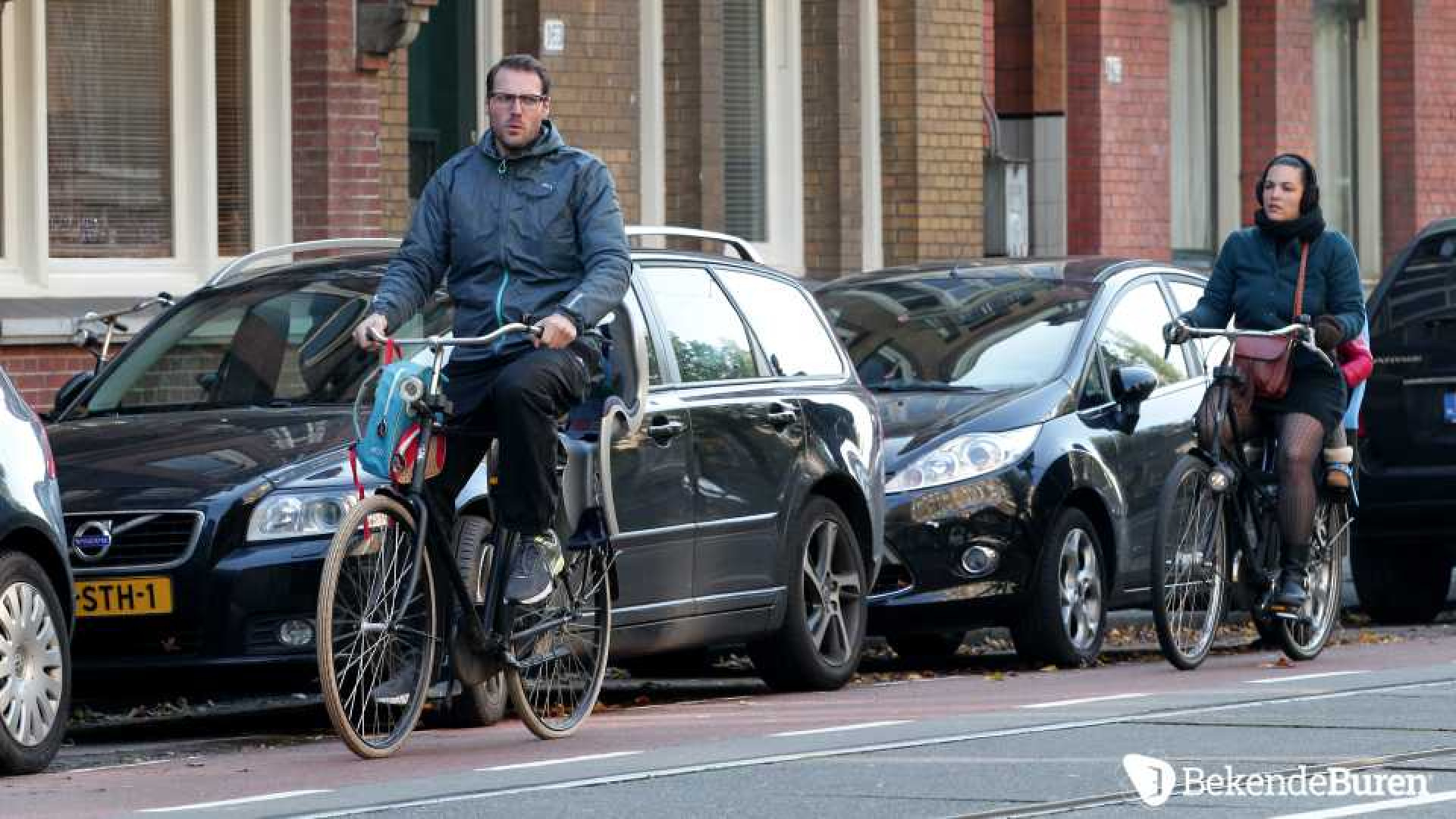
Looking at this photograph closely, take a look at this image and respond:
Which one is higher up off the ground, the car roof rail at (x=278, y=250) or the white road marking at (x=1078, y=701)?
the car roof rail at (x=278, y=250)

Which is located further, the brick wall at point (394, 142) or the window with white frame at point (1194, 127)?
the window with white frame at point (1194, 127)

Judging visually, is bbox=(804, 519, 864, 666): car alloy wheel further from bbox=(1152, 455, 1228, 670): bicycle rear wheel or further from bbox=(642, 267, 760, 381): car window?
bbox=(1152, 455, 1228, 670): bicycle rear wheel

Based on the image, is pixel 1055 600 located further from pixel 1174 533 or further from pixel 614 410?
pixel 614 410

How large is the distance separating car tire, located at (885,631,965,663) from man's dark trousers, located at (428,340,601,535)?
4707mm

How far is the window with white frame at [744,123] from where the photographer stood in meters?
21.5

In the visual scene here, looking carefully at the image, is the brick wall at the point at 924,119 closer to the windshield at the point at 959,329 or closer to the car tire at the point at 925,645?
the windshield at the point at 959,329

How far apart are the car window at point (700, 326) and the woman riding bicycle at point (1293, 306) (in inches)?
68.7

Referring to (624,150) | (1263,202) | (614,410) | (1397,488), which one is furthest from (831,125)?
(614,410)

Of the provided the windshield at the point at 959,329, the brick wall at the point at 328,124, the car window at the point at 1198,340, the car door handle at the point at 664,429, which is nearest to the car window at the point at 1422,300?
the car window at the point at 1198,340

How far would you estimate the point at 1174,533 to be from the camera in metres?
12.4

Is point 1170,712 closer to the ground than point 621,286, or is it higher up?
closer to the ground

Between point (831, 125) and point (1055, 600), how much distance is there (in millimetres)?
9539

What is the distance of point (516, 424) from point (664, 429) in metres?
1.65

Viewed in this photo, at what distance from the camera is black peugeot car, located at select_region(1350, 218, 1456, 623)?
49.7 ft
